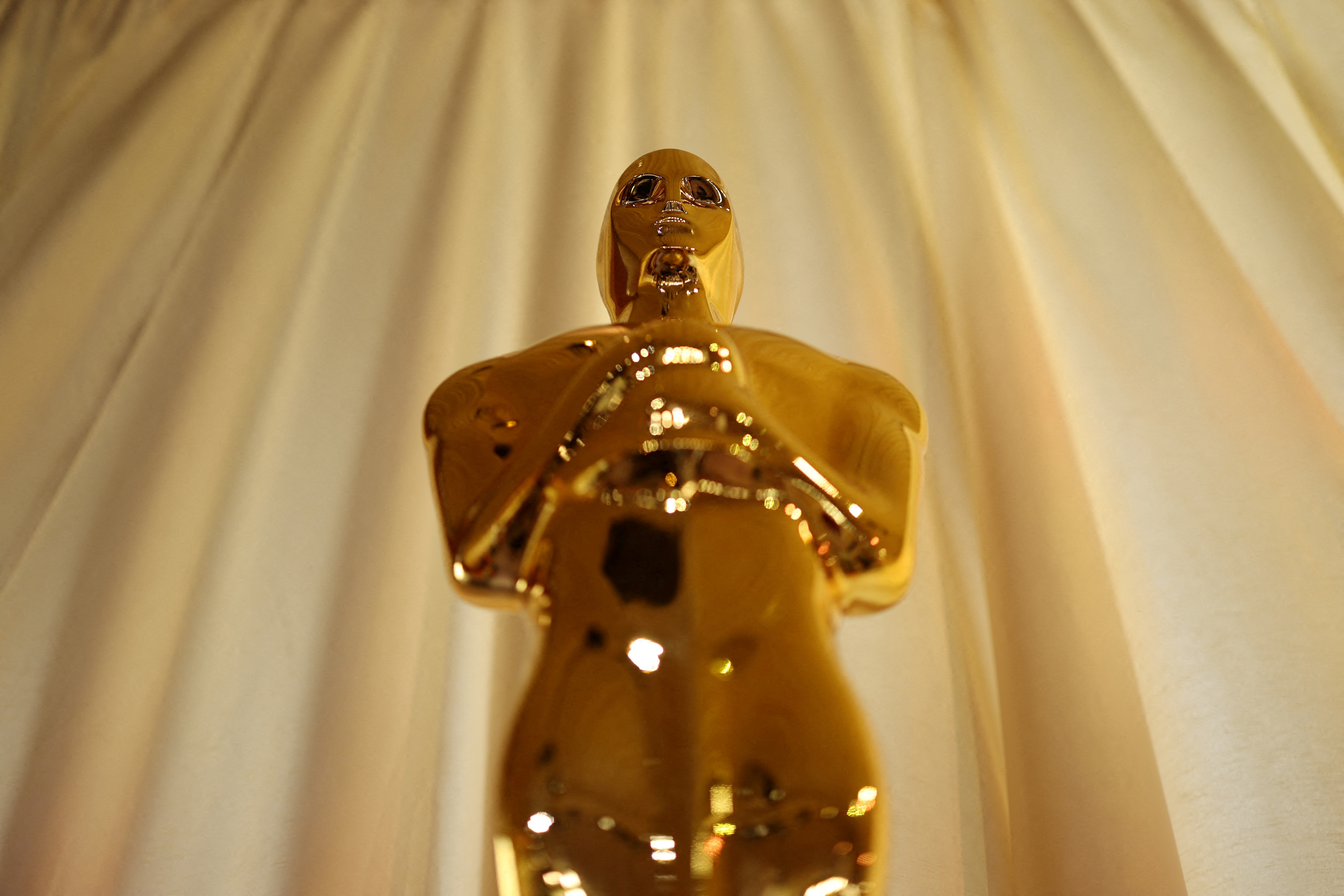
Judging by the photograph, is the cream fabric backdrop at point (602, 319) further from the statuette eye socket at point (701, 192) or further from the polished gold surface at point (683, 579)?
the statuette eye socket at point (701, 192)

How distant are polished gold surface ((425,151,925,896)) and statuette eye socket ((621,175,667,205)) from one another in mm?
197

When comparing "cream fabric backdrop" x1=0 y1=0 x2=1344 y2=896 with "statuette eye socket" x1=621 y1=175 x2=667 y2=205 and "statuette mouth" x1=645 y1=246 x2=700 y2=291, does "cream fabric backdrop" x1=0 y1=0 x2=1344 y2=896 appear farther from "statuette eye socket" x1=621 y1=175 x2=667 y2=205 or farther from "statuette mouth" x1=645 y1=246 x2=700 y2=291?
"statuette eye socket" x1=621 y1=175 x2=667 y2=205

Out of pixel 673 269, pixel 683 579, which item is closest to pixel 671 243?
pixel 673 269

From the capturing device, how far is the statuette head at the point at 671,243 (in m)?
1.19

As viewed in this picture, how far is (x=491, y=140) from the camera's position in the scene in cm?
223

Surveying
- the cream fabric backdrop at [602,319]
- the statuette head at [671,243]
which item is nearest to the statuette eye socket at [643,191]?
the statuette head at [671,243]

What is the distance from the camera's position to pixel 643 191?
1.26 metres

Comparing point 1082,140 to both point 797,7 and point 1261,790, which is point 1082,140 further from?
point 1261,790

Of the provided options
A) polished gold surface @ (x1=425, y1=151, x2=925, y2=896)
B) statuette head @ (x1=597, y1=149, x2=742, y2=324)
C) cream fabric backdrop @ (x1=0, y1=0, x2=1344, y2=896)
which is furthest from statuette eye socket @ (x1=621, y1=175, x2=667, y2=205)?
cream fabric backdrop @ (x1=0, y1=0, x2=1344, y2=896)

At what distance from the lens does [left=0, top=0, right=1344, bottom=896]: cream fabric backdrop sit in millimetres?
1459

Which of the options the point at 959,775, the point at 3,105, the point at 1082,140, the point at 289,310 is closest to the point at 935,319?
the point at 1082,140

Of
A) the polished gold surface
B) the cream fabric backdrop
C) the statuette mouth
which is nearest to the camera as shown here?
the polished gold surface

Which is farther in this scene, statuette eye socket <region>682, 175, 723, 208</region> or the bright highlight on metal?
statuette eye socket <region>682, 175, 723, 208</region>

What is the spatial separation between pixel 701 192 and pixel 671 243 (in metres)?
0.09
